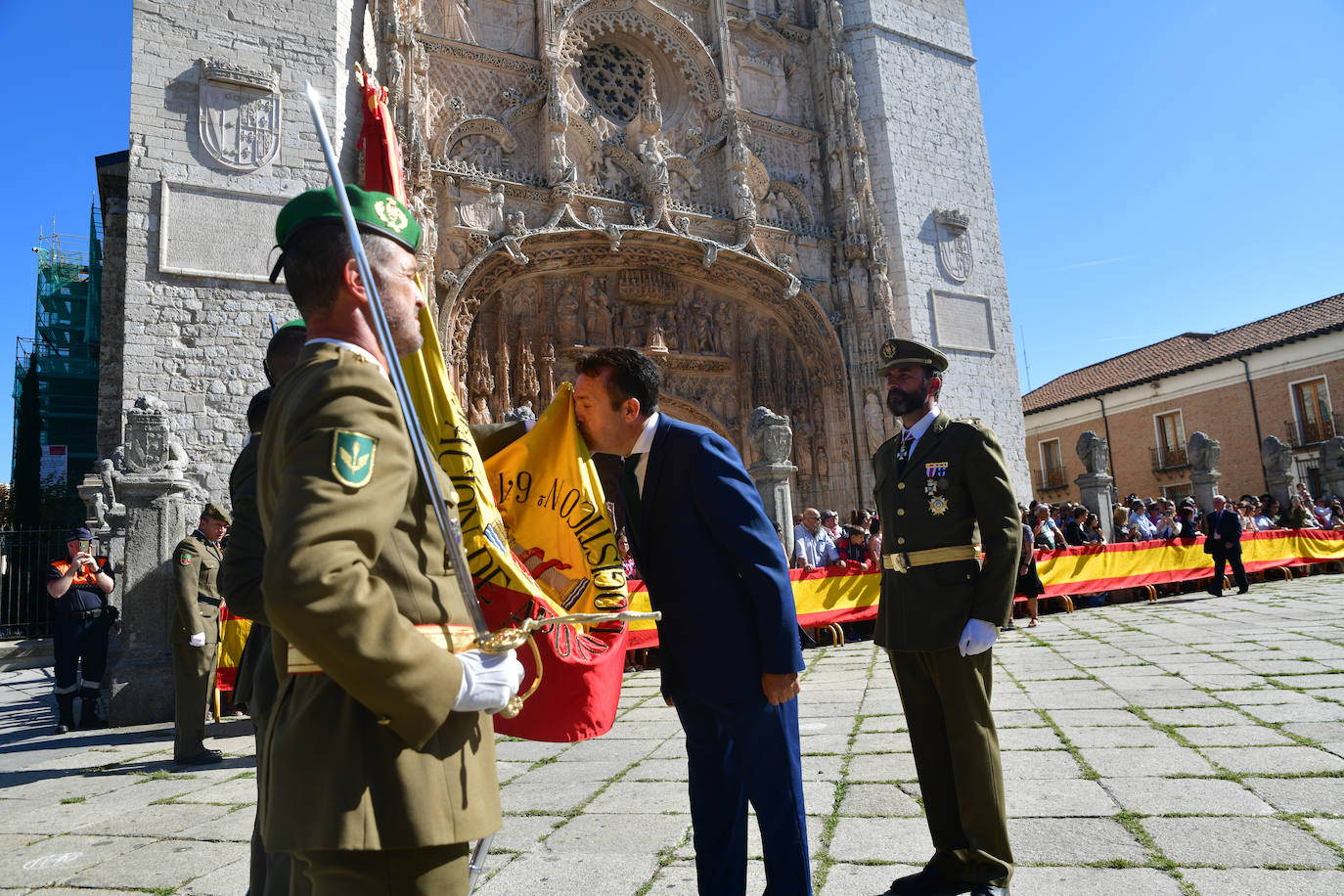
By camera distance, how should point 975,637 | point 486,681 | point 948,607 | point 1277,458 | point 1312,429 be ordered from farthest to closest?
point 1312,429 → point 1277,458 → point 948,607 → point 975,637 → point 486,681

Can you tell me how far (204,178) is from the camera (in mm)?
10664

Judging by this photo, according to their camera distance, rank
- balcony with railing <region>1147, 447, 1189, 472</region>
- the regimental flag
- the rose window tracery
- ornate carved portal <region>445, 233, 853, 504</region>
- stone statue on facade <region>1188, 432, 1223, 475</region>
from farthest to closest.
A: balcony with railing <region>1147, 447, 1189, 472</region>, the rose window tracery, stone statue on facade <region>1188, 432, 1223, 475</region>, ornate carved portal <region>445, 233, 853, 504</region>, the regimental flag

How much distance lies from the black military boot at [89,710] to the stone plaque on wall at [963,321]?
1421 cm

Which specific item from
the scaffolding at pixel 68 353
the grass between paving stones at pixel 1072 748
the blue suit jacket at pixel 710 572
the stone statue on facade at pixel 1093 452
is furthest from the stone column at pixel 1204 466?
the scaffolding at pixel 68 353

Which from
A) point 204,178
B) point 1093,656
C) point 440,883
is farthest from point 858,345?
point 440,883

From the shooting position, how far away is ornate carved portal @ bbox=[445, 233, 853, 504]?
13.1 metres

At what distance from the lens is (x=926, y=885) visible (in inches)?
94.9

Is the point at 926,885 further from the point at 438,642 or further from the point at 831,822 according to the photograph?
the point at 438,642

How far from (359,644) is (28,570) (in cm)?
1282

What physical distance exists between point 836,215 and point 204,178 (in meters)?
11.0

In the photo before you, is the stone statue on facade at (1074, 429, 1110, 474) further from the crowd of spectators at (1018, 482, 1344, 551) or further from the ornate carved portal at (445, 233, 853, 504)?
the ornate carved portal at (445, 233, 853, 504)

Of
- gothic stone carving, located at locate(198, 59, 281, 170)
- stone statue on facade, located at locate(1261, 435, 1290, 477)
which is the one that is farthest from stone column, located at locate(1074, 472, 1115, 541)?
gothic stone carving, located at locate(198, 59, 281, 170)

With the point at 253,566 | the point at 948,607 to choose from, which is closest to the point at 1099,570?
the point at 948,607

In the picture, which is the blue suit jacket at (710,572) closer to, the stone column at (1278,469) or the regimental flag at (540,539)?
the regimental flag at (540,539)
